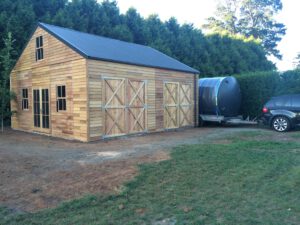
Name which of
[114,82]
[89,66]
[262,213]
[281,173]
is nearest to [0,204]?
[262,213]

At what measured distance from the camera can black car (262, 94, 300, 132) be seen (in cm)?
1215

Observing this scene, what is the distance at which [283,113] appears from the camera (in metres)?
12.3

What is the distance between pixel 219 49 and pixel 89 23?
47.1 ft

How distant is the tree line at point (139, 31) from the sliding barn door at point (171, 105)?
937 cm

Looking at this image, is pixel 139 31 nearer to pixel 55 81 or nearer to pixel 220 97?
pixel 220 97

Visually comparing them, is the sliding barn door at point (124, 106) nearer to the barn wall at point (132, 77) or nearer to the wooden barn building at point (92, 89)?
the wooden barn building at point (92, 89)

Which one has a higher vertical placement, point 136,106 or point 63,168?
point 136,106

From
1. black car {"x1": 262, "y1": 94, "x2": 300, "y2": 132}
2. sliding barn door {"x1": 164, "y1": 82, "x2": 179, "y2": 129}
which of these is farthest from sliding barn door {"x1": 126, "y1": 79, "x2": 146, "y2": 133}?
black car {"x1": 262, "y1": 94, "x2": 300, "y2": 132}

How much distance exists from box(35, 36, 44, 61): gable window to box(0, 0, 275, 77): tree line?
4.42m

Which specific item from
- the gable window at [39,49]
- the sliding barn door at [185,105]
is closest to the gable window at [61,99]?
the gable window at [39,49]

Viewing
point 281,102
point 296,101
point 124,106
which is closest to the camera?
point 124,106

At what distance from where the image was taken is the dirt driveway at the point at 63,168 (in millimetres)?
5027

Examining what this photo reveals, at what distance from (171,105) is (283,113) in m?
5.04

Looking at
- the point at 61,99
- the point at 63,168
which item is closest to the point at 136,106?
the point at 61,99
